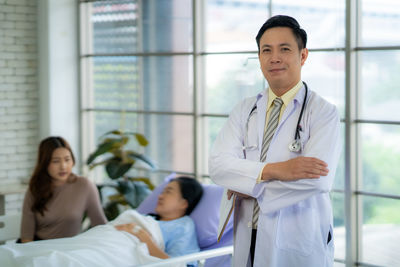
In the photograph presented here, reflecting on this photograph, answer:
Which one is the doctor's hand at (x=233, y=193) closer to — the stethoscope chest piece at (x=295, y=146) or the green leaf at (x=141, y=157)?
the stethoscope chest piece at (x=295, y=146)

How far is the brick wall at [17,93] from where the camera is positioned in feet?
18.5

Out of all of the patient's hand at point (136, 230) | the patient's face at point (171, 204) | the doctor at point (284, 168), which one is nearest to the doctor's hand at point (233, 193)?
the doctor at point (284, 168)

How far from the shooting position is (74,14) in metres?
5.85

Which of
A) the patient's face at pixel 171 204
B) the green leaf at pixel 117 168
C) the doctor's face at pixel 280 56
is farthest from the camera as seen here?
the green leaf at pixel 117 168

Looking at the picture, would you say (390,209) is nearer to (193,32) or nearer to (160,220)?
(160,220)

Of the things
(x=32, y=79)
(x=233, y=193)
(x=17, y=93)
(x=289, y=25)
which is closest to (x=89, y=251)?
(x=233, y=193)

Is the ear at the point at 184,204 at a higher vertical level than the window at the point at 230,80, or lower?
lower

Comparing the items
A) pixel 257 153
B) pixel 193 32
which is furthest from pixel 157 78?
pixel 257 153

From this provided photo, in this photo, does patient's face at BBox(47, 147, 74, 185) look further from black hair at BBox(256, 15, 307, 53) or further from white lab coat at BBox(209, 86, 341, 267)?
black hair at BBox(256, 15, 307, 53)

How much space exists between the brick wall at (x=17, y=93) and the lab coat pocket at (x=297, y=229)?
393cm

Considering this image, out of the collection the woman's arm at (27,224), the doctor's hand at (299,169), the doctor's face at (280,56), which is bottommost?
the woman's arm at (27,224)

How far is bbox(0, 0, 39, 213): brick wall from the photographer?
5.63m

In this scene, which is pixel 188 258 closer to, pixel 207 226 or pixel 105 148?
pixel 207 226

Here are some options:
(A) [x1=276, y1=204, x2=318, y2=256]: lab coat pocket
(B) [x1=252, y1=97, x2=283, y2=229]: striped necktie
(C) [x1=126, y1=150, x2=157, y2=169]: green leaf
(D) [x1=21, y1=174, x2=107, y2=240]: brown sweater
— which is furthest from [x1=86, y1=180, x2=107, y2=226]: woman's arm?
(A) [x1=276, y1=204, x2=318, y2=256]: lab coat pocket
